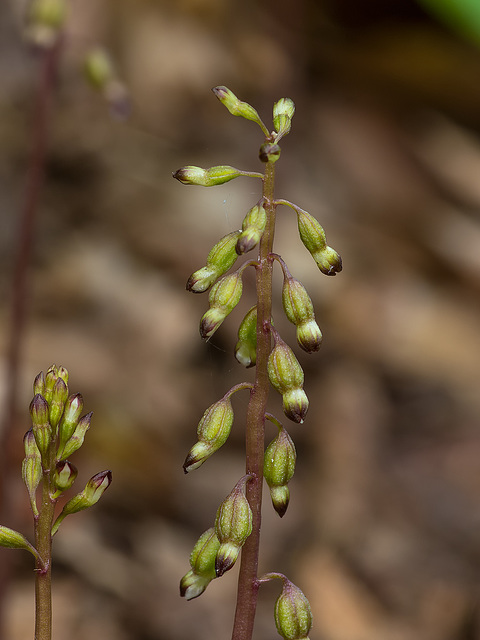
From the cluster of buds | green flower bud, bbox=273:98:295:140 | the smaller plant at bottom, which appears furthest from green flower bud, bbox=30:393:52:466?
green flower bud, bbox=273:98:295:140

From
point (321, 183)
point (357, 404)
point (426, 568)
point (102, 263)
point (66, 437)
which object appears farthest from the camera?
point (321, 183)

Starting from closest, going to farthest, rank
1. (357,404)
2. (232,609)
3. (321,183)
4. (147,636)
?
(147,636)
(232,609)
(357,404)
(321,183)

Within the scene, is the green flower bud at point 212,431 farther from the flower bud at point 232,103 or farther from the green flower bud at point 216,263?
the flower bud at point 232,103

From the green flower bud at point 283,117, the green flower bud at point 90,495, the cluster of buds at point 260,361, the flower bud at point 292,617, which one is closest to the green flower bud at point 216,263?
the cluster of buds at point 260,361

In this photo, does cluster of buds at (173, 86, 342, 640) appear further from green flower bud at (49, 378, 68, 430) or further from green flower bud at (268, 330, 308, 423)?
green flower bud at (49, 378, 68, 430)

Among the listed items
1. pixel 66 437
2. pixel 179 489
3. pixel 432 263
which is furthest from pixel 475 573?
pixel 66 437

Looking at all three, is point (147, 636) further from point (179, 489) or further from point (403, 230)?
point (403, 230)

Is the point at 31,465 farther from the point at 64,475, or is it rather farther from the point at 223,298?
the point at 223,298
